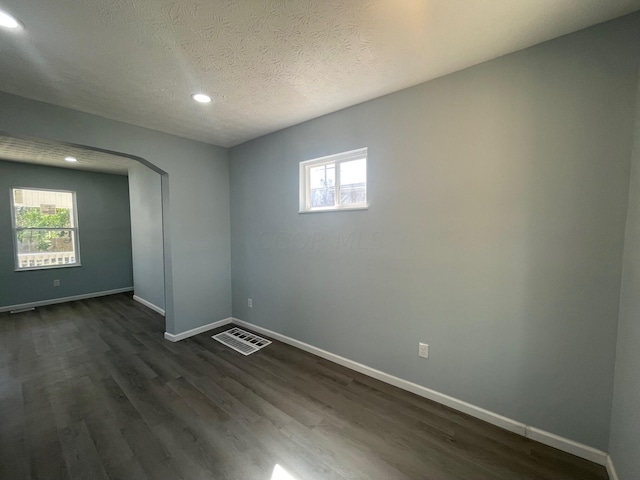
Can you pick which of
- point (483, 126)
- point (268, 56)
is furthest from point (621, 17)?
point (268, 56)

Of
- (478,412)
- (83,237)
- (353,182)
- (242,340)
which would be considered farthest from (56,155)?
(478,412)

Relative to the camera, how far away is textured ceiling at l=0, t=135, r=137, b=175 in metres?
3.35

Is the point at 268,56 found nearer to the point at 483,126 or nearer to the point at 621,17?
the point at 483,126

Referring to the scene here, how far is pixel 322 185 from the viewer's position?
9.22 feet

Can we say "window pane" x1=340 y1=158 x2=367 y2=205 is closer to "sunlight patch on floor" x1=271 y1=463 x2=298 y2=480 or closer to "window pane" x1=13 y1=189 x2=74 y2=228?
"sunlight patch on floor" x1=271 y1=463 x2=298 y2=480

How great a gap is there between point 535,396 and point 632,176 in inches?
57.0

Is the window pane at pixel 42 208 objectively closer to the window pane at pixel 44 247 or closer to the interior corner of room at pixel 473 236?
→ the window pane at pixel 44 247

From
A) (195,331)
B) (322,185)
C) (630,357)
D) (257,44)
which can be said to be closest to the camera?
(630,357)

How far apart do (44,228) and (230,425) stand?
5.64 meters

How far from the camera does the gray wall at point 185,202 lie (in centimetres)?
248

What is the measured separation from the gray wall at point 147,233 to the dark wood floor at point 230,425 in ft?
5.66

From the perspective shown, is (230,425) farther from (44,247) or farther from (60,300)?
(44,247)

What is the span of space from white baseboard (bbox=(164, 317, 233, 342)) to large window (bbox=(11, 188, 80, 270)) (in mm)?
3580

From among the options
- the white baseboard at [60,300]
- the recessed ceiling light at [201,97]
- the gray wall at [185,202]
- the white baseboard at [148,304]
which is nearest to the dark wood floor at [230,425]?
the gray wall at [185,202]
